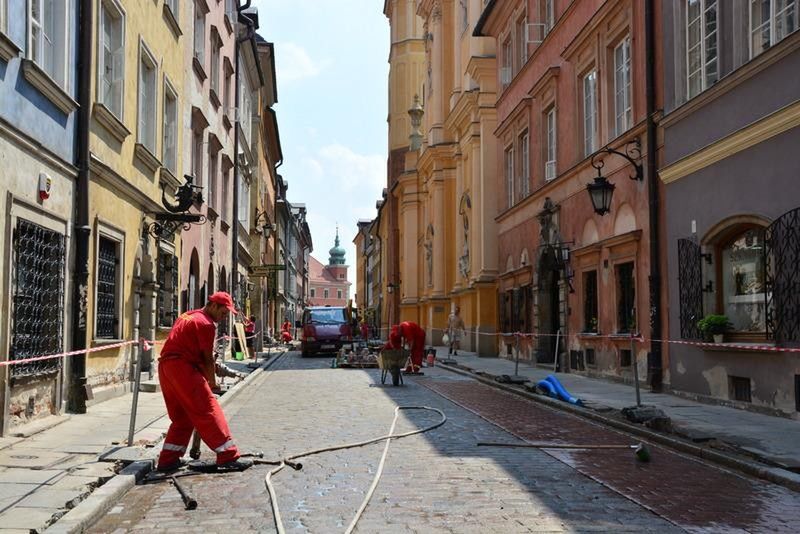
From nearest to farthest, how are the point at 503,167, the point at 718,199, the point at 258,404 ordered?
the point at 718,199
the point at 258,404
the point at 503,167

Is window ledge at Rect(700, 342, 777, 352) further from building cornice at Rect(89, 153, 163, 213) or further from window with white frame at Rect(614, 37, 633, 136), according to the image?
building cornice at Rect(89, 153, 163, 213)

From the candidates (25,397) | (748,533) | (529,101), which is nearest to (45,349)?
(25,397)

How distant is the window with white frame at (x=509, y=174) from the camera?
28812 millimetres

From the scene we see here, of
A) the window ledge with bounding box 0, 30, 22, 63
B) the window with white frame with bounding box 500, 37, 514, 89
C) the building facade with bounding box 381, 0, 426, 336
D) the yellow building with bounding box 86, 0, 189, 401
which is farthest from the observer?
the building facade with bounding box 381, 0, 426, 336

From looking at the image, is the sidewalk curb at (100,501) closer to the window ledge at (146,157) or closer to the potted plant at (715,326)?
the window ledge at (146,157)

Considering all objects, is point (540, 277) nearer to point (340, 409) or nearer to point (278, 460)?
point (340, 409)

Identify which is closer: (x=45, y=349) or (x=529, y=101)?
(x=45, y=349)

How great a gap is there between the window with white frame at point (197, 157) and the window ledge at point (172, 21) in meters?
3.53

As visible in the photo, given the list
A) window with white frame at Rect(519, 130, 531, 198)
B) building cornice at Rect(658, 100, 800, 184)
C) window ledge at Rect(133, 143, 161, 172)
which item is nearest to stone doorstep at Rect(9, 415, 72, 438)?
window ledge at Rect(133, 143, 161, 172)

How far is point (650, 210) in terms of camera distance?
16141mm

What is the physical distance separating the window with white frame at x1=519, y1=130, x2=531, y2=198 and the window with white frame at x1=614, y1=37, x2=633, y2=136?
7221 millimetres

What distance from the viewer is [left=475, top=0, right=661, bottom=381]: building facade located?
674 inches

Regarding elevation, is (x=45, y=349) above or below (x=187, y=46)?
below

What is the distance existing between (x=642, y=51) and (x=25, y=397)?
1197 cm
